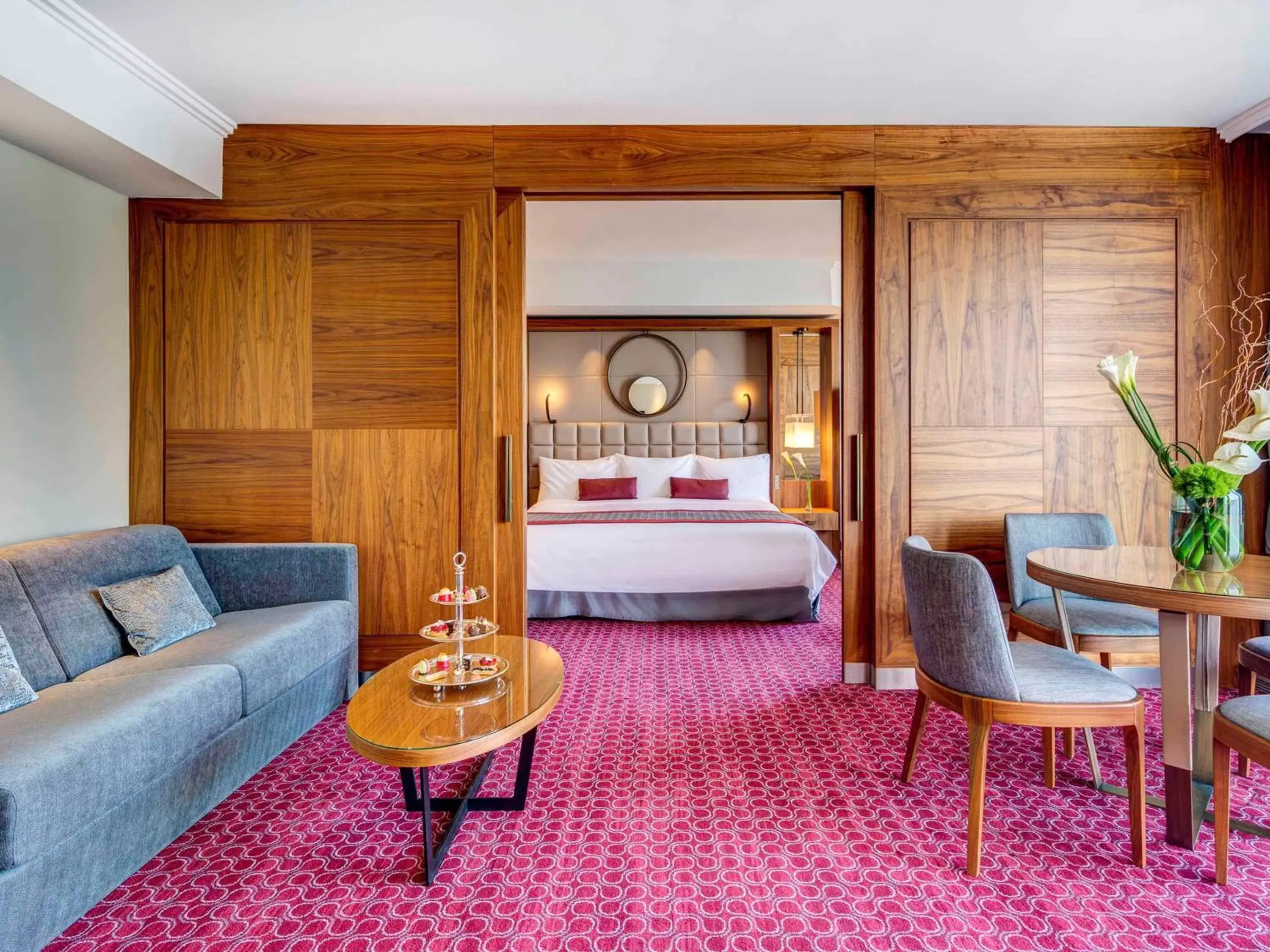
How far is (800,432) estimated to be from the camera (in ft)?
21.4

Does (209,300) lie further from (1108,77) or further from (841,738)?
(1108,77)

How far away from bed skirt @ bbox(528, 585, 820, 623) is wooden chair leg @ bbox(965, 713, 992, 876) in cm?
244

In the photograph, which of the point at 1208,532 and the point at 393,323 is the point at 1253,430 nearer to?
the point at 1208,532

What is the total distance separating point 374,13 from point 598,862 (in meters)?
2.89

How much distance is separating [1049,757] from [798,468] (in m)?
4.51

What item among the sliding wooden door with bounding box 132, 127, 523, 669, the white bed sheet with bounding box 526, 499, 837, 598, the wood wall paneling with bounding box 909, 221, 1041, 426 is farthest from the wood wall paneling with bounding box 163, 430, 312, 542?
the wood wall paneling with bounding box 909, 221, 1041, 426

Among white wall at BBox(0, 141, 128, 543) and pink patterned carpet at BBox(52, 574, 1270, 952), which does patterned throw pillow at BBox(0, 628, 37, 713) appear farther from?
white wall at BBox(0, 141, 128, 543)

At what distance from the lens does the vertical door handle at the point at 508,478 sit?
3.12 meters

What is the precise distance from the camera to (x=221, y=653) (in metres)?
2.16

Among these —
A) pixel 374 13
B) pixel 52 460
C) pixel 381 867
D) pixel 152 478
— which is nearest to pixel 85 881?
pixel 381 867

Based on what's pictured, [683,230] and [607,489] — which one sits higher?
[683,230]

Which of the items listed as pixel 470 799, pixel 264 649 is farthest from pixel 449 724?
pixel 264 649

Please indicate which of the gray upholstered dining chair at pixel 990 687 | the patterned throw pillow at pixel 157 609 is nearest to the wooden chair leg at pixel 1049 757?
the gray upholstered dining chair at pixel 990 687

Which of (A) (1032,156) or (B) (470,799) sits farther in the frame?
(A) (1032,156)
